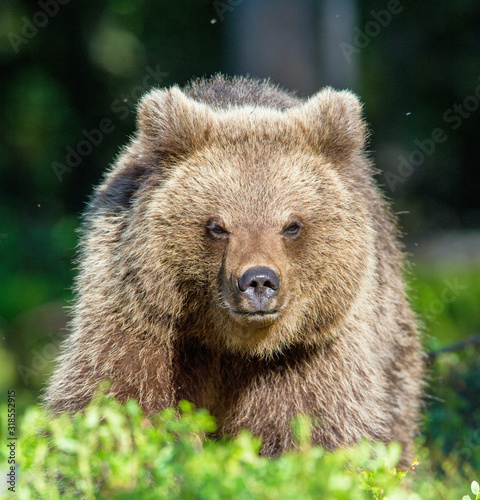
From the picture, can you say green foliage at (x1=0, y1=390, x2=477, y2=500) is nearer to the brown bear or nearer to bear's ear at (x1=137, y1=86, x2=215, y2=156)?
the brown bear

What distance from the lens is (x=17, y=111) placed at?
16312mm

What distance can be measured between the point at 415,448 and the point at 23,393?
5689 millimetres

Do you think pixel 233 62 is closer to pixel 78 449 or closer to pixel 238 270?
pixel 238 270

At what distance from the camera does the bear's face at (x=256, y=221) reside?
15.5 ft

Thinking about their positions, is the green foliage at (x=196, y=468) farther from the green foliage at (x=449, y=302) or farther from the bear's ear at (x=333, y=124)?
the green foliage at (x=449, y=302)

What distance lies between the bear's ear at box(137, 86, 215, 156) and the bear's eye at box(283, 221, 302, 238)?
76 cm

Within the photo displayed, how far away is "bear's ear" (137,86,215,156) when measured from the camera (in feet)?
16.5

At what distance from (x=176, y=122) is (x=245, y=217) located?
0.77 m

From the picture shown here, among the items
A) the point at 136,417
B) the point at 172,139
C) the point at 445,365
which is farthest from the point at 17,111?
the point at 136,417
